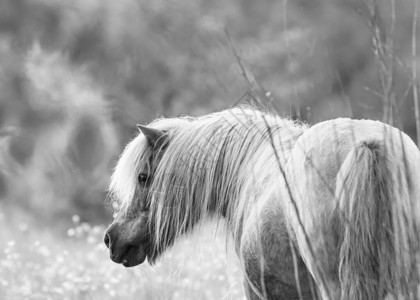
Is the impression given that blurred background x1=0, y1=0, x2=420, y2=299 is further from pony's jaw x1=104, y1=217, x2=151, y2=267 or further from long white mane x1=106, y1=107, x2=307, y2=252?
long white mane x1=106, y1=107, x2=307, y2=252

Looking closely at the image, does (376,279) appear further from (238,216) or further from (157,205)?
(157,205)

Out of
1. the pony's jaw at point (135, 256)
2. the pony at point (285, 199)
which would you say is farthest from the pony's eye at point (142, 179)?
the pony's jaw at point (135, 256)

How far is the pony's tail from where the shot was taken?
2531mm

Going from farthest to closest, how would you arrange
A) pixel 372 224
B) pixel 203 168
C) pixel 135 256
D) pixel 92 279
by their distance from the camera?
pixel 92 279 < pixel 135 256 < pixel 203 168 < pixel 372 224

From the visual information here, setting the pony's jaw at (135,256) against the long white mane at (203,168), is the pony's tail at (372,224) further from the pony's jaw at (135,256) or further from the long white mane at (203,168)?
the pony's jaw at (135,256)

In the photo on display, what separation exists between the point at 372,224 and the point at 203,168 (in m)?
1.19

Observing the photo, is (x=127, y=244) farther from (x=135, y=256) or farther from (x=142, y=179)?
(x=142, y=179)

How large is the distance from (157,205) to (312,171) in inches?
45.6

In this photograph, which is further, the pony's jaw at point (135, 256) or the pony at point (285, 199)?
the pony's jaw at point (135, 256)

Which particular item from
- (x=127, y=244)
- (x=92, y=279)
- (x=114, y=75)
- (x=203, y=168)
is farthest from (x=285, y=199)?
(x=114, y=75)

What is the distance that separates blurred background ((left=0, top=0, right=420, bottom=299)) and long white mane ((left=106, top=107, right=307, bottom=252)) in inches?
260

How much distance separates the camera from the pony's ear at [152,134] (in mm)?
3762

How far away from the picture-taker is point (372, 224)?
2.55 meters

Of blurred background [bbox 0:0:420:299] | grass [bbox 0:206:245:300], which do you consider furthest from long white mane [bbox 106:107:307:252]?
blurred background [bbox 0:0:420:299]
